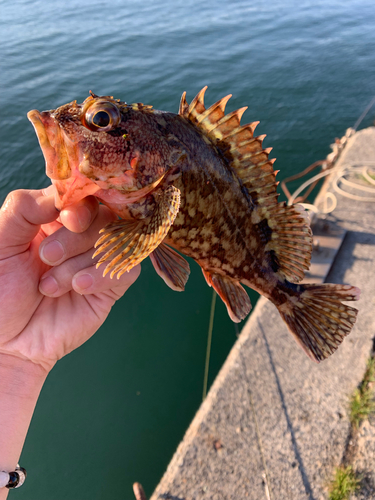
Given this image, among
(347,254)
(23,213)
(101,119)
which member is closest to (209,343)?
Result: (347,254)

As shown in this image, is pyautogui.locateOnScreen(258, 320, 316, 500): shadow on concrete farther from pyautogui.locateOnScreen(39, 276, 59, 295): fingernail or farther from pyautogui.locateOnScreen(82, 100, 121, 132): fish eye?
pyautogui.locateOnScreen(82, 100, 121, 132): fish eye

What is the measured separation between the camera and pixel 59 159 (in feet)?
6.26

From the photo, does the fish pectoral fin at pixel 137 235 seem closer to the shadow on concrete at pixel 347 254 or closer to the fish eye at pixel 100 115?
the fish eye at pixel 100 115

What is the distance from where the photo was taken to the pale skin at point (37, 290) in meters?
2.21

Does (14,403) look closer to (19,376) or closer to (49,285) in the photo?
(19,376)

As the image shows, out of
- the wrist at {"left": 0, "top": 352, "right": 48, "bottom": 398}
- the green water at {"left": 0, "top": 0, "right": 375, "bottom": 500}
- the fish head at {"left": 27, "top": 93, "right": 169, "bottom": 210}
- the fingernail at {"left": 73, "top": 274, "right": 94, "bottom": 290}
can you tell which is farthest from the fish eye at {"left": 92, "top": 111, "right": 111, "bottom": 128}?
the green water at {"left": 0, "top": 0, "right": 375, "bottom": 500}

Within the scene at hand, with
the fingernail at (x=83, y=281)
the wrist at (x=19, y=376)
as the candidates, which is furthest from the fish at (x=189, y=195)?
the wrist at (x=19, y=376)

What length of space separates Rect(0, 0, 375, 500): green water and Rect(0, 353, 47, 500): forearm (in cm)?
288

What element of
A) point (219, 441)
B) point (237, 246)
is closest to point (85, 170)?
point (237, 246)

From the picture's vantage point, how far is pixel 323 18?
21250 mm

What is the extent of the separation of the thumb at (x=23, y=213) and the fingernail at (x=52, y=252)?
0.16 m

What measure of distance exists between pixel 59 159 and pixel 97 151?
21 centimetres

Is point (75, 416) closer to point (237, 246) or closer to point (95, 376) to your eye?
point (95, 376)

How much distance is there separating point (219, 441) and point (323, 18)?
2529 cm
